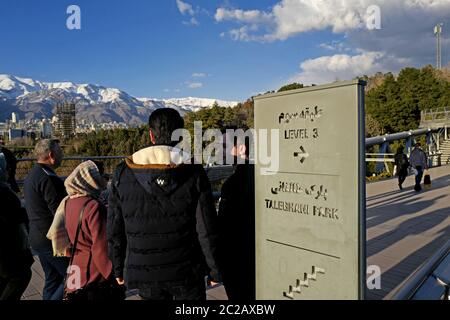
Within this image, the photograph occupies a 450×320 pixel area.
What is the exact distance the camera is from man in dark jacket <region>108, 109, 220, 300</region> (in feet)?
7.25

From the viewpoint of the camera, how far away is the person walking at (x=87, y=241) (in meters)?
2.51

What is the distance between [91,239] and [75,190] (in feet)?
1.21

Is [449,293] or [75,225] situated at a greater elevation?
[75,225]

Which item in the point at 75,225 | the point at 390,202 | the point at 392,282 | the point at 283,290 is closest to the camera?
the point at 283,290

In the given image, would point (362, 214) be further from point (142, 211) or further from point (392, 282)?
point (392, 282)

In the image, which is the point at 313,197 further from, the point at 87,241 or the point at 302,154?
the point at 87,241

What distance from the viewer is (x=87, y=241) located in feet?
8.39

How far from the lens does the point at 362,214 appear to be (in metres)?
1.86

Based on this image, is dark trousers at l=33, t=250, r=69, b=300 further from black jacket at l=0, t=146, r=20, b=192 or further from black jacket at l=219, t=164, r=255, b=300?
black jacket at l=0, t=146, r=20, b=192

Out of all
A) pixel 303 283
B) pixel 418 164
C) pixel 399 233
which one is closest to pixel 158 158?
pixel 303 283

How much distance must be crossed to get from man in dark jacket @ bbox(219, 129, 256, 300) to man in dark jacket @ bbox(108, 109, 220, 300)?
1.38 feet
